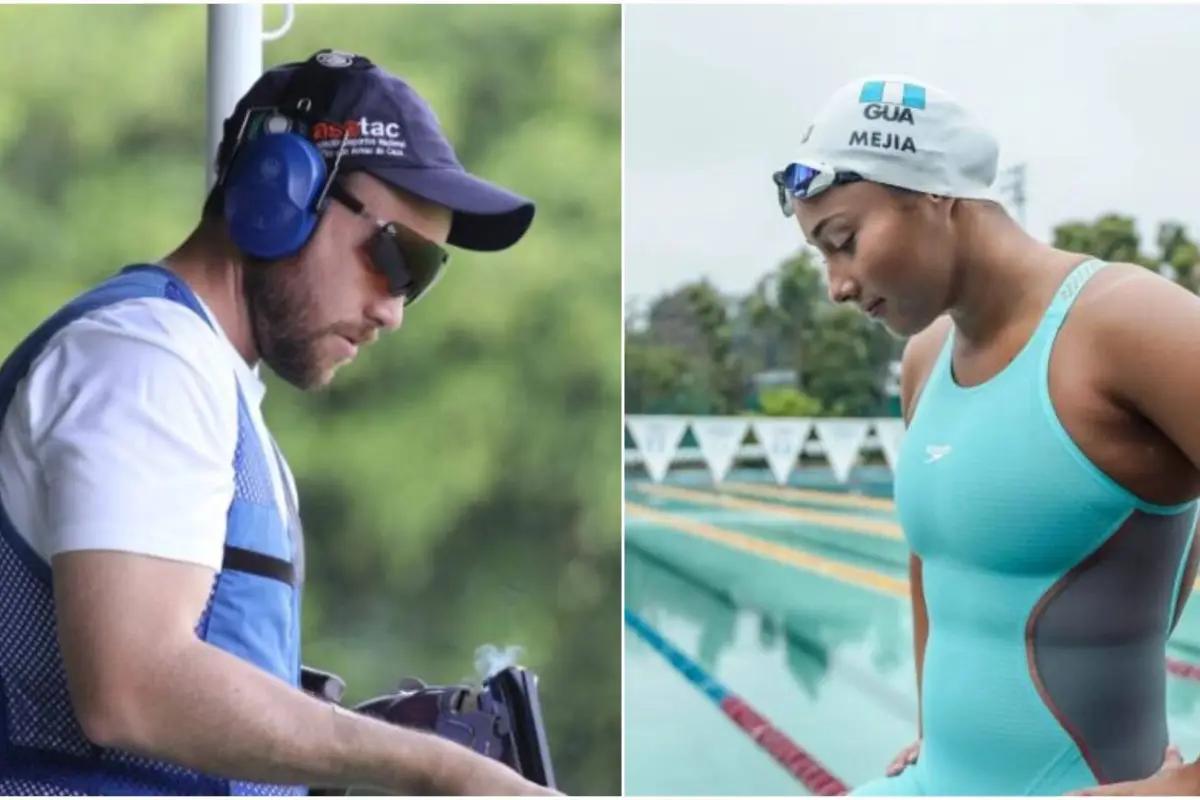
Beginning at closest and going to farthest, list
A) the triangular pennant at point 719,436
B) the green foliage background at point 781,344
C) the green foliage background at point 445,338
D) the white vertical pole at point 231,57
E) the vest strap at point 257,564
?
the vest strap at point 257,564
the white vertical pole at point 231,57
the green foliage background at point 445,338
the green foliage background at point 781,344
the triangular pennant at point 719,436

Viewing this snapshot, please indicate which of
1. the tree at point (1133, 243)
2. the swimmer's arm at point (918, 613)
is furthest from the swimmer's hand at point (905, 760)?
the tree at point (1133, 243)

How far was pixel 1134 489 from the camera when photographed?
4.14 ft

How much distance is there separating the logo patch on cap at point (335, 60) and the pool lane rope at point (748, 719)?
3146 millimetres

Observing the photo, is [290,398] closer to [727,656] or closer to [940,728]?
[940,728]

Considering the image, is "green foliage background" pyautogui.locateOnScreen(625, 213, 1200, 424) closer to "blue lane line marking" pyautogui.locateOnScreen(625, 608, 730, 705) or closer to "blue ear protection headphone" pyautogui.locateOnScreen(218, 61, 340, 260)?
"blue lane line marking" pyautogui.locateOnScreen(625, 608, 730, 705)

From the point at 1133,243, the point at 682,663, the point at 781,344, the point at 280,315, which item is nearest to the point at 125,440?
the point at 280,315

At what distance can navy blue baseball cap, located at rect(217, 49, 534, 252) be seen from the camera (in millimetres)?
1298

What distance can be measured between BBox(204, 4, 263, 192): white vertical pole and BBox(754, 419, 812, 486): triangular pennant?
204 cm

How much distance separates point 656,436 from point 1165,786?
7.85 ft

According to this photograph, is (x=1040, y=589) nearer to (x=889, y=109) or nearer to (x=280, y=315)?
(x=889, y=109)

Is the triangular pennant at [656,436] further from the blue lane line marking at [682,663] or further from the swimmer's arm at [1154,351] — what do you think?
the swimmer's arm at [1154,351]

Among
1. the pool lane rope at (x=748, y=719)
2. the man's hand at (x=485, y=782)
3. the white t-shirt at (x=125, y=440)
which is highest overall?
the white t-shirt at (x=125, y=440)

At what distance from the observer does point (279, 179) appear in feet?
4.09

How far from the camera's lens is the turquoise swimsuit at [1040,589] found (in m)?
1.28
